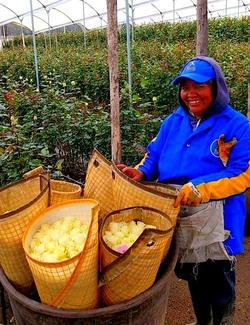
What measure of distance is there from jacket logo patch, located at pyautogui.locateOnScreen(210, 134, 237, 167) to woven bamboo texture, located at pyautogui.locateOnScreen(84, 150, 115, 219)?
1.40ft

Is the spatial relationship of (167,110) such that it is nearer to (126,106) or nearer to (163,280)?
(126,106)

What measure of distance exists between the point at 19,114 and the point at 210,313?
3.00m

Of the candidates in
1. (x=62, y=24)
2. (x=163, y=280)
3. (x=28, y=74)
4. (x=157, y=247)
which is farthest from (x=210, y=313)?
(x=62, y=24)

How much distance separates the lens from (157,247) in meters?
1.12

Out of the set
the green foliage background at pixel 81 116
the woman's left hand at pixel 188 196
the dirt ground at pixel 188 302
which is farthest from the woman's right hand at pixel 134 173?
the dirt ground at pixel 188 302

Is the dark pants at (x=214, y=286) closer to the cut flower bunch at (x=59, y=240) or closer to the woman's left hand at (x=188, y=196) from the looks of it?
the woman's left hand at (x=188, y=196)

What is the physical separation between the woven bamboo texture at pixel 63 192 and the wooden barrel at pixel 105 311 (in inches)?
12.1

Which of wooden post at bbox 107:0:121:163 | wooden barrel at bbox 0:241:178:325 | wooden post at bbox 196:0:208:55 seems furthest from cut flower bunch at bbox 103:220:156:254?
wooden post at bbox 196:0:208:55

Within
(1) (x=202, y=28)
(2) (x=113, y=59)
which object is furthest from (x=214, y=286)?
(1) (x=202, y=28)

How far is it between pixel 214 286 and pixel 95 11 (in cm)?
1691

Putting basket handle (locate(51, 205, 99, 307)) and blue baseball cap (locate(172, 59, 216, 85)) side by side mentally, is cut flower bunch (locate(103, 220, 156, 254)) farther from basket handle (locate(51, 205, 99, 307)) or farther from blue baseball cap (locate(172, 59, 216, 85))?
blue baseball cap (locate(172, 59, 216, 85))

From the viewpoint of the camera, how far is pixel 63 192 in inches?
56.3

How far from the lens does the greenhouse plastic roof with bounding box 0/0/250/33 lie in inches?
561

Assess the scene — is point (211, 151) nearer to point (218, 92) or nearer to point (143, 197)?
point (218, 92)
